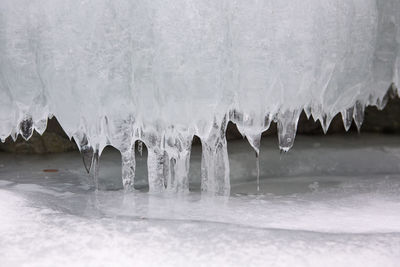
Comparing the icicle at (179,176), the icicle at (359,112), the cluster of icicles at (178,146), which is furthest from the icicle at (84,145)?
the icicle at (359,112)

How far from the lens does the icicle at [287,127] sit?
1887 millimetres

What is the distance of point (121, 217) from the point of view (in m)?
1.61

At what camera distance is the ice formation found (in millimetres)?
1711

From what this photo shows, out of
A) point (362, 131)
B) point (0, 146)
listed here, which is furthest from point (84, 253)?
point (362, 131)

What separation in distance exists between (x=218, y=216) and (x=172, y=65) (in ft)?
1.41

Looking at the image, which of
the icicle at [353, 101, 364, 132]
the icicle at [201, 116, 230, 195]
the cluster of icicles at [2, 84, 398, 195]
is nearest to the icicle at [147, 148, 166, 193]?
the cluster of icicles at [2, 84, 398, 195]

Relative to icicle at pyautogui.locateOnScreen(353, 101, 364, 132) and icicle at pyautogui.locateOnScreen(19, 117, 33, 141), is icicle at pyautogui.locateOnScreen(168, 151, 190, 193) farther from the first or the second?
icicle at pyautogui.locateOnScreen(353, 101, 364, 132)

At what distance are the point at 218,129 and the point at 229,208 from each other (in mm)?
261

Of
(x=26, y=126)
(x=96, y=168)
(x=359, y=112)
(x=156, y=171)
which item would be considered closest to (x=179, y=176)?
(x=156, y=171)

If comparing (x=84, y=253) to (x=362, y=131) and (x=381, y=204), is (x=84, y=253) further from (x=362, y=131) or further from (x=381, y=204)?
(x=362, y=131)

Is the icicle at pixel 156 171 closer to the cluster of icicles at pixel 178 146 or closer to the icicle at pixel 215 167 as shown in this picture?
the cluster of icicles at pixel 178 146

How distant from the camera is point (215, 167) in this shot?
200 cm

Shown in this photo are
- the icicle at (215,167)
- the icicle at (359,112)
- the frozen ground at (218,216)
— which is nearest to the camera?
the frozen ground at (218,216)

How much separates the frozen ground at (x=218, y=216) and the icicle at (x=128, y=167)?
0.12ft
